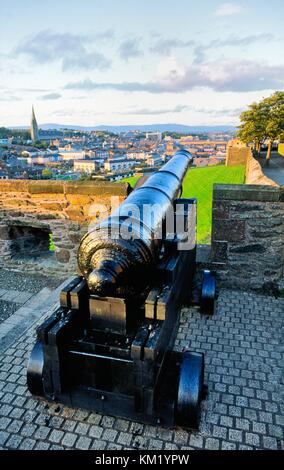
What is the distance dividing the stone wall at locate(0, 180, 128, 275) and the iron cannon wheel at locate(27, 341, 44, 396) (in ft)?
10.4

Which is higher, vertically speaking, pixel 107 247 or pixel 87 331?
pixel 107 247

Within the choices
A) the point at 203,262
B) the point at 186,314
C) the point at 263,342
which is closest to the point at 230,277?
the point at 203,262

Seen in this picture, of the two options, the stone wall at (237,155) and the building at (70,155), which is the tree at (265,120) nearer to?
the stone wall at (237,155)

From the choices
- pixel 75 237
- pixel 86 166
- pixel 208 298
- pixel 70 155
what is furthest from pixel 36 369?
pixel 70 155

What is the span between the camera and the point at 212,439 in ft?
10.6

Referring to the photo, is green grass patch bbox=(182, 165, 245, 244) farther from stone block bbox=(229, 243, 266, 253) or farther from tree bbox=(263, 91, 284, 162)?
tree bbox=(263, 91, 284, 162)

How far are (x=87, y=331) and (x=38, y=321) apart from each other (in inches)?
70.9

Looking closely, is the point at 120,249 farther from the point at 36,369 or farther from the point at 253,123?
the point at 253,123

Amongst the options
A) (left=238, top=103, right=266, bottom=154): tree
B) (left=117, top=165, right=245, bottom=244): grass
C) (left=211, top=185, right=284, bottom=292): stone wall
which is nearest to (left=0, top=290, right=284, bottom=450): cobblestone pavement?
(left=211, top=185, right=284, bottom=292): stone wall

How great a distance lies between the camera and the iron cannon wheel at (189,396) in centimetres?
324

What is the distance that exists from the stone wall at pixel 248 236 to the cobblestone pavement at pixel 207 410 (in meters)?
1.23

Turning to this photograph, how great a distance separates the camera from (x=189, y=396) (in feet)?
10.7

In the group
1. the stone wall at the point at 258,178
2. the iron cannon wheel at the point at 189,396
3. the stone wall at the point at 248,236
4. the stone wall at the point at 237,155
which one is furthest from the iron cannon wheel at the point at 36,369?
the stone wall at the point at 237,155

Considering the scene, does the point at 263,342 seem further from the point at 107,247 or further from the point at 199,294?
the point at 107,247
